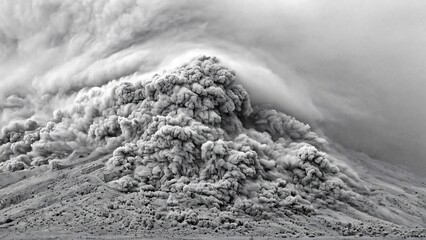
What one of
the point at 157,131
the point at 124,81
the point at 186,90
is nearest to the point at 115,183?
the point at 157,131

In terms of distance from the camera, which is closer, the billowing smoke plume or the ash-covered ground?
the ash-covered ground

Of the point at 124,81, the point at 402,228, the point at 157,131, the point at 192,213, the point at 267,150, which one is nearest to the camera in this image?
the point at 192,213

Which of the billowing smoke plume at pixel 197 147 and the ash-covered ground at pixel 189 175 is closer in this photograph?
the ash-covered ground at pixel 189 175

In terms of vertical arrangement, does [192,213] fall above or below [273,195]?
below

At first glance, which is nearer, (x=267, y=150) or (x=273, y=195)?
(x=273, y=195)

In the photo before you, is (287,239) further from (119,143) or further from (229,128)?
(119,143)

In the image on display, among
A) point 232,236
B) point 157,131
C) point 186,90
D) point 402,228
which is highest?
point 186,90

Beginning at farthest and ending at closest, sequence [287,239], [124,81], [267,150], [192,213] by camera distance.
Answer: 1. [124,81]
2. [267,150]
3. [192,213]
4. [287,239]
